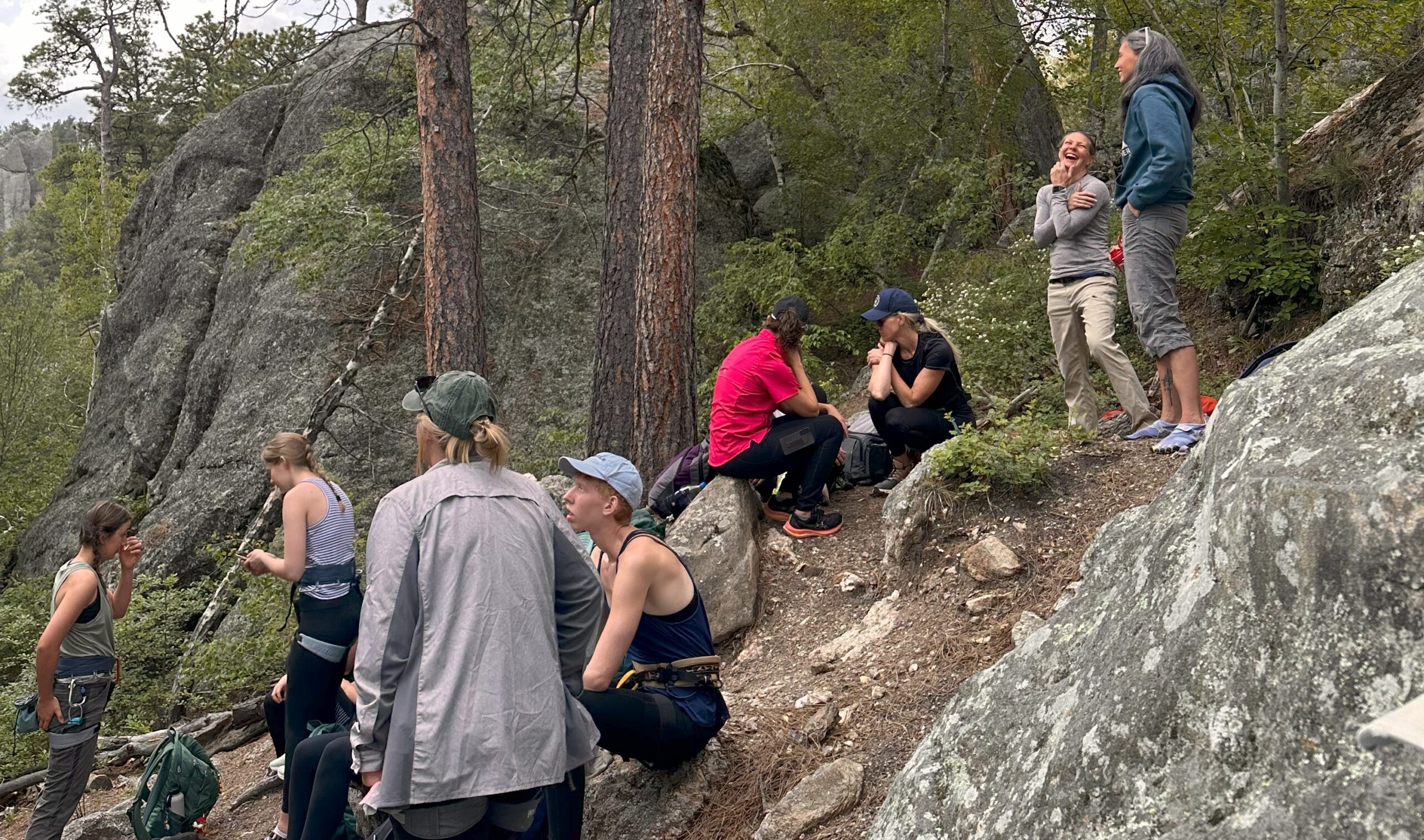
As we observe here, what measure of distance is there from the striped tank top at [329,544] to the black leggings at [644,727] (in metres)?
1.51

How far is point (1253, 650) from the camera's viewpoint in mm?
1982

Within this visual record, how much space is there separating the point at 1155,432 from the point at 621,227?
4.35 m

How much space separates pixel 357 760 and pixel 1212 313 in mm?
7173

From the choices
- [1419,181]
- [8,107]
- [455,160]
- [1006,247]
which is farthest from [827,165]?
[8,107]

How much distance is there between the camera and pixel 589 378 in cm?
1196

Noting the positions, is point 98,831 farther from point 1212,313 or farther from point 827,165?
point 827,165

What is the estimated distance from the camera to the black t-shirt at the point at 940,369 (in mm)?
5812

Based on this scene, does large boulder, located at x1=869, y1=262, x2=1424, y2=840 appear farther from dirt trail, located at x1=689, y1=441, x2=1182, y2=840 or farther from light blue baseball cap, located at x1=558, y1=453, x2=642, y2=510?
light blue baseball cap, located at x1=558, y1=453, x2=642, y2=510

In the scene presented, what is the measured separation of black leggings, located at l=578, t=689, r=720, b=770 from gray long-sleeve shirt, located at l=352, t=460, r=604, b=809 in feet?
2.32

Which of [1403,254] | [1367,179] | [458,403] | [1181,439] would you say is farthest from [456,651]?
[1367,179]

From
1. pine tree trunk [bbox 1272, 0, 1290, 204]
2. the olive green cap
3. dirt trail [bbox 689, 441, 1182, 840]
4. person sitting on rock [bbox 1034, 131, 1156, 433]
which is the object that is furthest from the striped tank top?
pine tree trunk [bbox 1272, 0, 1290, 204]

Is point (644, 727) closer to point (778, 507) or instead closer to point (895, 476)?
point (778, 507)

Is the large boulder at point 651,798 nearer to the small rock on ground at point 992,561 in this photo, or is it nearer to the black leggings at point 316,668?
the black leggings at point 316,668

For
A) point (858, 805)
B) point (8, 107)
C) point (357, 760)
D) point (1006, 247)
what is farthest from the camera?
point (8, 107)
